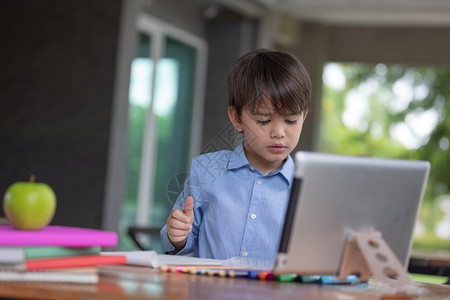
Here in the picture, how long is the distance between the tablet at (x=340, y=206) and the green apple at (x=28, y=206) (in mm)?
451

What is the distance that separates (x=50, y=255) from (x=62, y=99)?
4679mm

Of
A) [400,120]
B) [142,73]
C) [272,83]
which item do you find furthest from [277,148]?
[400,120]

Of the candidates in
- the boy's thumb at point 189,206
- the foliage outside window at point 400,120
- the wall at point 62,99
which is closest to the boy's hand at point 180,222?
the boy's thumb at point 189,206

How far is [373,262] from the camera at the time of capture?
5.38 feet

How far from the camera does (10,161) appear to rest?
613 centimetres

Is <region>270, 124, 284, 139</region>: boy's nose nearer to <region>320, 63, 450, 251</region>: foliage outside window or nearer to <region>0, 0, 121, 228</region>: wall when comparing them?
<region>0, 0, 121, 228</region>: wall

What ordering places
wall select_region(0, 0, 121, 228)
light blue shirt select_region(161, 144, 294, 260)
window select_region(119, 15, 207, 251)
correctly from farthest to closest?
window select_region(119, 15, 207, 251), wall select_region(0, 0, 121, 228), light blue shirt select_region(161, 144, 294, 260)

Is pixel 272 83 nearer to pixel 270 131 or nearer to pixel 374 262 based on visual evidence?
pixel 270 131

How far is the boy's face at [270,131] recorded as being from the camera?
207 cm

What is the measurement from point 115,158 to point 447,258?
2.82 metres

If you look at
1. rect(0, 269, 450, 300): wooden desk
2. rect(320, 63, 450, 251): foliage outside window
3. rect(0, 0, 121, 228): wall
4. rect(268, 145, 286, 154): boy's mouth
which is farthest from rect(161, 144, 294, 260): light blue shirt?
rect(320, 63, 450, 251): foliage outside window

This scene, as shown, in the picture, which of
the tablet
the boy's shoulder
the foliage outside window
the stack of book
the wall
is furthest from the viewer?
the foliage outside window

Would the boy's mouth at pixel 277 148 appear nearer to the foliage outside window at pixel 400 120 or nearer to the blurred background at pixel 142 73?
the blurred background at pixel 142 73

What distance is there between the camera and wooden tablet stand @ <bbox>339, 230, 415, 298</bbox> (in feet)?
5.36
